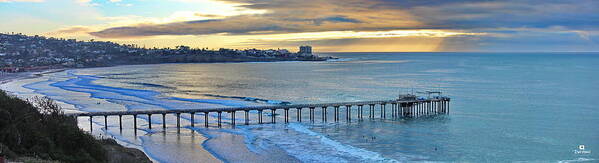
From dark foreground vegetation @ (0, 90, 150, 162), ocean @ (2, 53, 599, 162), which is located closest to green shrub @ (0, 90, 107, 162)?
dark foreground vegetation @ (0, 90, 150, 162)

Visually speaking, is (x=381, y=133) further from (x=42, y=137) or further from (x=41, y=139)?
(x=41, y=139)

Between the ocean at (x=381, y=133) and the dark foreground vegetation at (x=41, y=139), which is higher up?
the dark foreground vegetation at (x=41, y=139)

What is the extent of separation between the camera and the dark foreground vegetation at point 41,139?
73.8ft

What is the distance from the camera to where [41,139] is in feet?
77.5

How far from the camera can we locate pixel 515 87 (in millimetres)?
89812

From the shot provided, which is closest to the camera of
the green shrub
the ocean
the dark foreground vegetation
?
the dark foreground vegetation

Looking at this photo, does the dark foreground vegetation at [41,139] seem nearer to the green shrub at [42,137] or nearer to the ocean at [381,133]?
the green shrub at [42,137]

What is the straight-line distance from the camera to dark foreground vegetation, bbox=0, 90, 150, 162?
22500 mm

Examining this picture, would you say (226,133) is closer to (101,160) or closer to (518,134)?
(101,160)

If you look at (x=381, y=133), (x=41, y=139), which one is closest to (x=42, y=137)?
(x=41, y=139)

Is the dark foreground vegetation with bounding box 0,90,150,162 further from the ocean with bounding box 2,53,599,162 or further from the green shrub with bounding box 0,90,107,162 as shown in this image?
the ocean with bounding box 2,53,599,162

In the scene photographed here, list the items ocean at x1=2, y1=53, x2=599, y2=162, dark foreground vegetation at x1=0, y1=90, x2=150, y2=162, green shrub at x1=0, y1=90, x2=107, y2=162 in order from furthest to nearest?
ocean at x1=2, y1=53, x2=599, y2=162 < green shrub at x1=0, y1=90, x2=107, y2=162 < dark foreground vegetation at x1=0, y1=90, x2=150, y2=162

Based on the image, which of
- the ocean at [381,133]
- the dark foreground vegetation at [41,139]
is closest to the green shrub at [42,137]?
Answer: the dark foreground vegetation at [41,139]

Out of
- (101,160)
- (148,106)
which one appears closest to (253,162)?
(101,160)
